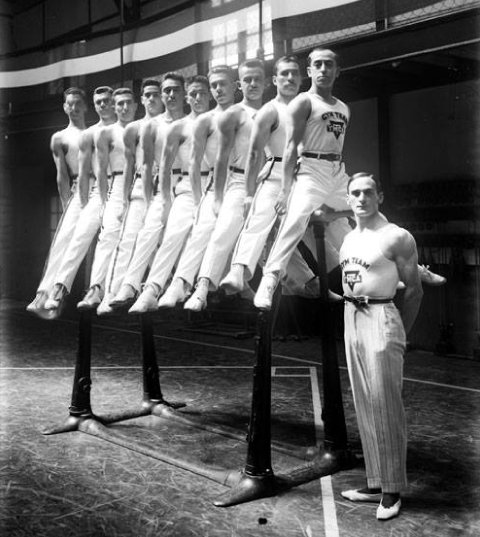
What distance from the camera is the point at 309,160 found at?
14.3ft

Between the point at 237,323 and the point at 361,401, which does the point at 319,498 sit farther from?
the point at 237,323

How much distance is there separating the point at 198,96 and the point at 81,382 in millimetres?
→ 2926

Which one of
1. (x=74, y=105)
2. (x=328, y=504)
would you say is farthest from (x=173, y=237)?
(x=328, y=504)

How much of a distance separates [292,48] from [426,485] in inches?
247

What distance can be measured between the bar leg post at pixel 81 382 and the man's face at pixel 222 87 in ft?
8.07

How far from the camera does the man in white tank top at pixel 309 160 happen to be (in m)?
4.21

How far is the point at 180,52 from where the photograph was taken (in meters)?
10.8

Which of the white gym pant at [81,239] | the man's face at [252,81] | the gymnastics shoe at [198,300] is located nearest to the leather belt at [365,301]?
the gymnastics shoe at [198,300]

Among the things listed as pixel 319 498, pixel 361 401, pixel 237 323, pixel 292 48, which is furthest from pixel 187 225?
pixel 237 323

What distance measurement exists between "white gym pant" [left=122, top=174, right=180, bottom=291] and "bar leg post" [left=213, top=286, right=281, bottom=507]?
1.03m

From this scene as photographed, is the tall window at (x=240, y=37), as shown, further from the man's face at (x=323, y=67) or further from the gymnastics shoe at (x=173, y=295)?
the gymnastics shoe at (x=173, y=295)

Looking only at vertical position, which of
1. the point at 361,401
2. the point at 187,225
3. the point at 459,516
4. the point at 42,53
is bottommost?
the point at 459,516

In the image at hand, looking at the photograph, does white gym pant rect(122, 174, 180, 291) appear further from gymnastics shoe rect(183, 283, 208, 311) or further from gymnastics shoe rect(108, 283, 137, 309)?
gymnastics shoe rect(183, 283, 208, 311)

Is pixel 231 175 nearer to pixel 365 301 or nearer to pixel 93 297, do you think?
pixel 365 301
